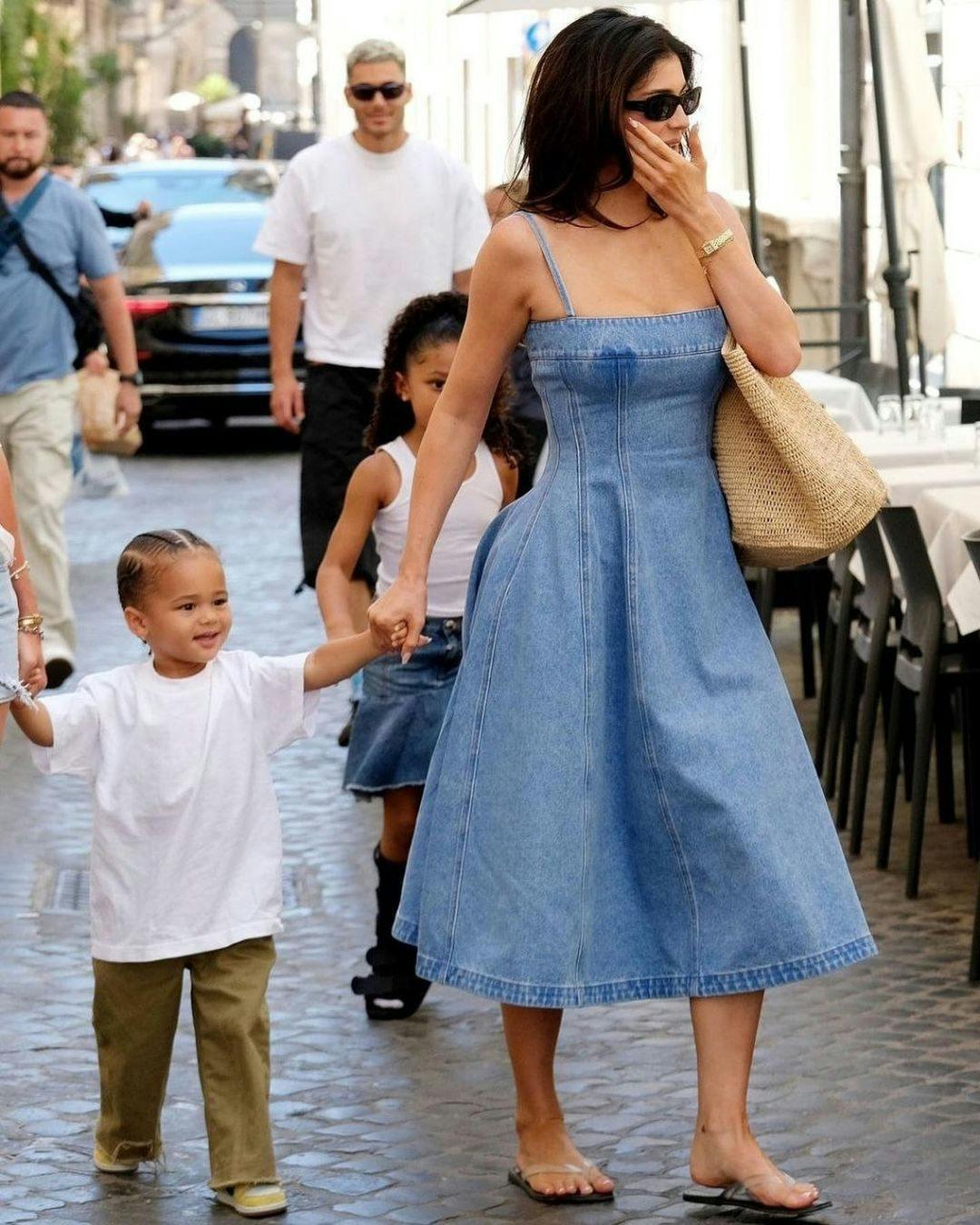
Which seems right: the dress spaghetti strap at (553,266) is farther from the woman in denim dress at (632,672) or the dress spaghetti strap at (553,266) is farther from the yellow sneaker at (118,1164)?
the yellow sneaker at (118,1164)

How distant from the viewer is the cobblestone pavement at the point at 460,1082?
4305mm

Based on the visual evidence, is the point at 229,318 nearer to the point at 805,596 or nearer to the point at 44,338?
the point at 44,338

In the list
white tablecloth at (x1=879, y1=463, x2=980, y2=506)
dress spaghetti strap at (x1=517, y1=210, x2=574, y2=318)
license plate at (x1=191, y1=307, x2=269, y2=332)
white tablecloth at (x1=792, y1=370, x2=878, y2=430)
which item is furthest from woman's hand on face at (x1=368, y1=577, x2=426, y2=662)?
license plate at (x1=191, y1=307, x2=269, y2=332)

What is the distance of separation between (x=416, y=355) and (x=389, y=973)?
1287 millimetres

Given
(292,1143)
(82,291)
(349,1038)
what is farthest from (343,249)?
(292,1143)

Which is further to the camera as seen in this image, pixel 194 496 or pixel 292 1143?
pixel 194 496

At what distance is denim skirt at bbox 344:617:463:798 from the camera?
5.31 metres

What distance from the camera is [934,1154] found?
4453 mm

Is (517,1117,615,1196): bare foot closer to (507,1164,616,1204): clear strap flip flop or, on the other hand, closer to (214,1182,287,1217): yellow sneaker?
(507,1164,616,1204): clear strap flip flop

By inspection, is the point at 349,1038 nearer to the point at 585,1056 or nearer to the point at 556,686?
the point at 585,1056

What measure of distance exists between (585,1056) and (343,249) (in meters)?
3.76

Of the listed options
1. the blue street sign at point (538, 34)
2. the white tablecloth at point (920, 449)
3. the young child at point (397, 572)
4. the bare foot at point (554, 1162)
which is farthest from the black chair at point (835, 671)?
the blue street sign at point (538, 34)

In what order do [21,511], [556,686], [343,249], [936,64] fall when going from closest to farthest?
1. [556,686]
2. [343,249]
3. [21,511]
4. [936,64]

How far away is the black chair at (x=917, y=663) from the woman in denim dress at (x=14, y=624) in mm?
2590
